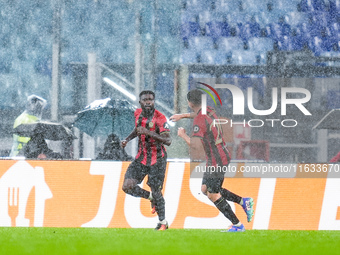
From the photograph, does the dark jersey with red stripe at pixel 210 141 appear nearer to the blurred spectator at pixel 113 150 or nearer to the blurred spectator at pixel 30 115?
the blurred spectator at pixel 113 150

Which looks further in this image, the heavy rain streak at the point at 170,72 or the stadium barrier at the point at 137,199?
the heavy rain streak at the point at 170,72

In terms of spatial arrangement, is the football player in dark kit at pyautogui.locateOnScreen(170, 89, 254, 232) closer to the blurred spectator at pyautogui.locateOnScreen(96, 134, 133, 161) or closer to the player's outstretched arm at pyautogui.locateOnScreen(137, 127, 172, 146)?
the player's outstretched arm at pyautogui.locateOnScreen(137, 127, 172, 146)

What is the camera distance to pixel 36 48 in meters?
9.84

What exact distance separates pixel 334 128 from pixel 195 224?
116 inches

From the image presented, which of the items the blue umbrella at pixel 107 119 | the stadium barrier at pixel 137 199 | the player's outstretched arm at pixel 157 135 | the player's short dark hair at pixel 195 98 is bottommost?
the stadium barrier at pixel 137 199

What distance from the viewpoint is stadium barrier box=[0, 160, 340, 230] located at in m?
6.26

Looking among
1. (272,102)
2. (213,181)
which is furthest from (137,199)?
(272,102)

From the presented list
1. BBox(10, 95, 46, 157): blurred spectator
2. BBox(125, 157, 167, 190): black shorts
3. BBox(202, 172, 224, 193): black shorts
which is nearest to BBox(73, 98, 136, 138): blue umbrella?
BBox(10, 95, 46, 157): blurred spectator

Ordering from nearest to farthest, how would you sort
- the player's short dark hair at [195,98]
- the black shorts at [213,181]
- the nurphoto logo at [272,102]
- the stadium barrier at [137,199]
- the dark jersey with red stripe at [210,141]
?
1. the black shorts at [213,181]
2. the dark jersey with red stripe at [210,141]
3. the stadium barrier at [137,199]
4. the player's short dark hair at [195,98]
5. the nurphoto logo at [272,102]

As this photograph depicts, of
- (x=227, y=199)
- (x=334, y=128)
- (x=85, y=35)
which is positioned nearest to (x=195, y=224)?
(x=227, y=199)

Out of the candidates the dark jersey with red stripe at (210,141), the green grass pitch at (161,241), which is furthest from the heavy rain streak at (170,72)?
the green grass pitch at (161,241)

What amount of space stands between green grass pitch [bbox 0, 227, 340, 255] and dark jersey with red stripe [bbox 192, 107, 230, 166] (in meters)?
0.71

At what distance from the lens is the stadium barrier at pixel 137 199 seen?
626 centimetres

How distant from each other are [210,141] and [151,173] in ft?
2.21
